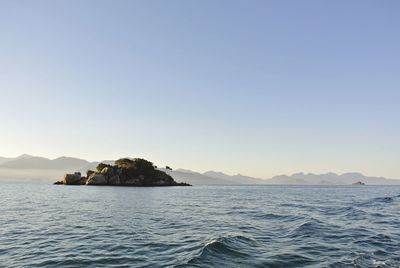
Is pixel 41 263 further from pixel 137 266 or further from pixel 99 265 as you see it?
pixel 137 266

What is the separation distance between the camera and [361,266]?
1819 centimetres

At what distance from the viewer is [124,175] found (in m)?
174

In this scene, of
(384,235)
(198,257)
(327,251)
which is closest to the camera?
(198,257)

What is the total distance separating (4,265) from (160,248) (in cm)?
894

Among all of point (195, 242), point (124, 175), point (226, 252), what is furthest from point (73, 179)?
point (226, 252)

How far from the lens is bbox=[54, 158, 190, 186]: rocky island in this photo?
16562 centimetres

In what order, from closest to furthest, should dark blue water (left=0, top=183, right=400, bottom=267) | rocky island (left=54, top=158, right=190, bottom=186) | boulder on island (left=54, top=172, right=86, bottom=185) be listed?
1. dark blue water (left=0, top=183, right=400, bottom=267)
2. rocky island (left=54, top=158, right=190, bottom=186)
3. boulder on island (left=54, top=172, right=86, bottom=185)

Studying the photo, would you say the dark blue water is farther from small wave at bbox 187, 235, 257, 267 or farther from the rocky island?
the rocky island

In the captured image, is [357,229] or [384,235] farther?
[357,229]

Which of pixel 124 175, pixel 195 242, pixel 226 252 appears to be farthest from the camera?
pixel 124 175

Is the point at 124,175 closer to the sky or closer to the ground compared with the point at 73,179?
closer to the sky

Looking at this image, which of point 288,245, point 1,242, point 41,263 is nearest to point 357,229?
point 288,245

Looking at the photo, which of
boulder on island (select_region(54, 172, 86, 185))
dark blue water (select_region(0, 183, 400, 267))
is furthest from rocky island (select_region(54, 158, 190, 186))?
dark blue water (select_region(0, 183, 400, 267))

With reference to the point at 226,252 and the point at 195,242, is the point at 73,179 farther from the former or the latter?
the point at 226,252
